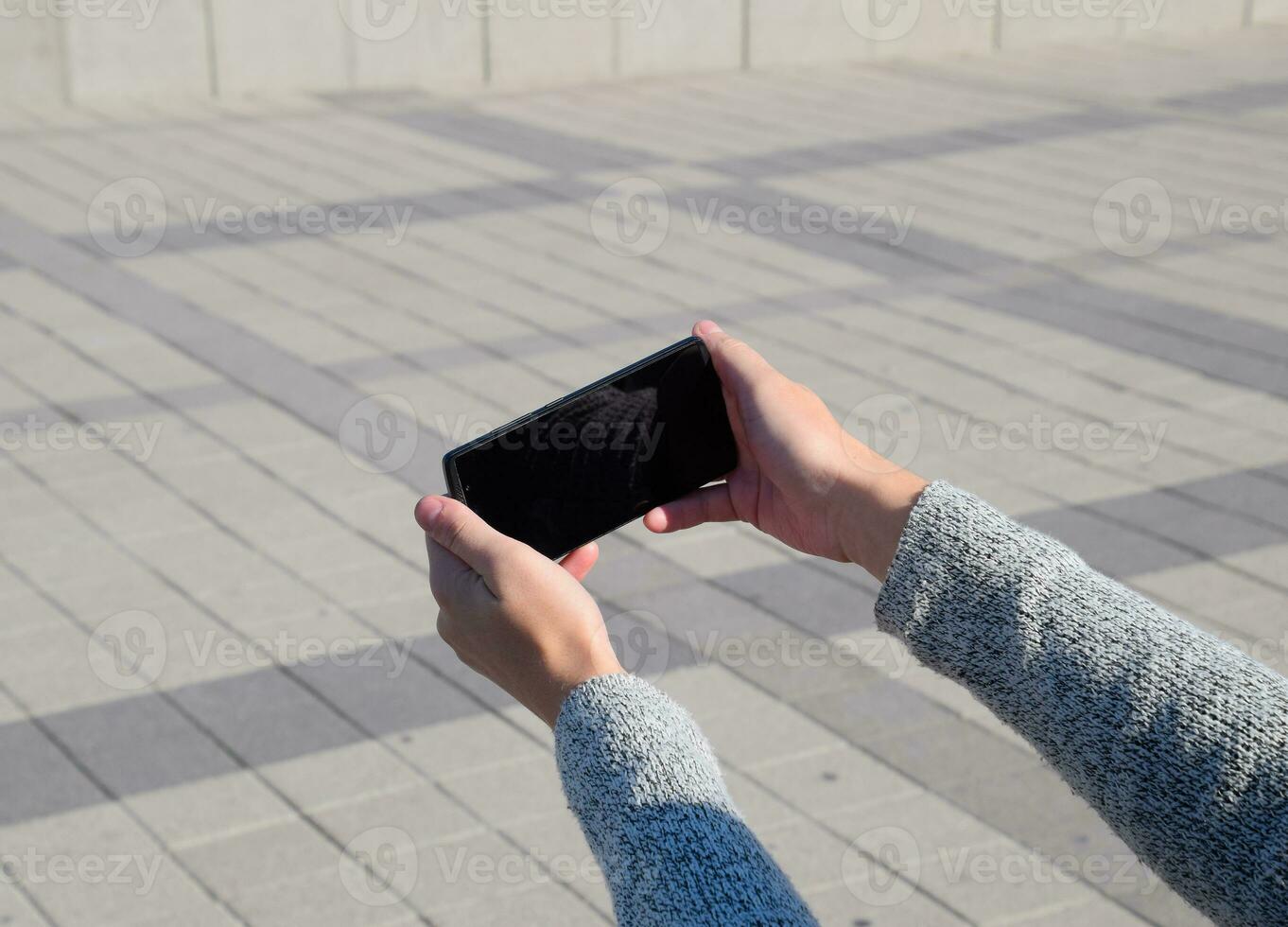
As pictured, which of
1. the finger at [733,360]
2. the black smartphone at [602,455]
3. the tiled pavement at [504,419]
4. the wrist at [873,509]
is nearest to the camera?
the wrist at [873,509]

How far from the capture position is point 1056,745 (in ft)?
5.07

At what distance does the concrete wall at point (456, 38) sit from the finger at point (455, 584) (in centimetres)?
900

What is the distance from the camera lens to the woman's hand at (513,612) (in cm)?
167

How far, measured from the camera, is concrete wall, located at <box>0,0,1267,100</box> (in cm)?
981

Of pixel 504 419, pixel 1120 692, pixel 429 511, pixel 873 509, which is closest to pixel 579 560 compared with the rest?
pixel 429 511

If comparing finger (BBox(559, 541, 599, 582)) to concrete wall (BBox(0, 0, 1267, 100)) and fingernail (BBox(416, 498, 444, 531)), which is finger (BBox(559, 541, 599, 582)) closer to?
fingernail (BBox(416, 498, 444, 531))

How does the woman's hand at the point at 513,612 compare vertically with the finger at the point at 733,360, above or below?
below

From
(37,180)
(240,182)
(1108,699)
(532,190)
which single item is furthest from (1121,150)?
(1108,699)

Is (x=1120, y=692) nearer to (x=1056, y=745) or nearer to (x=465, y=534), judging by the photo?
(x=1056, y=745)

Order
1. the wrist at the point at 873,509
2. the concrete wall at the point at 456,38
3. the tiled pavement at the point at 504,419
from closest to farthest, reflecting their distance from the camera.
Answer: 1. the wrist at the point at 873,509
2. the tiled pavement at the point at 504,419
3. the concrete wall at the point at 456,38

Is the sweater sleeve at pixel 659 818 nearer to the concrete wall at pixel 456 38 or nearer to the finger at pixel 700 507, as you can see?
the finger at pixel 700 507

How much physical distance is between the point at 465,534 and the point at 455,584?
2.4 inches

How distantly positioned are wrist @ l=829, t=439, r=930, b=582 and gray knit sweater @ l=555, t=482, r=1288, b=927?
0.25 metres

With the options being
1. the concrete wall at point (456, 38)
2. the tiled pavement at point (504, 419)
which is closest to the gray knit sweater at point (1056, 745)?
the tiled pavement at point (504, 419)
